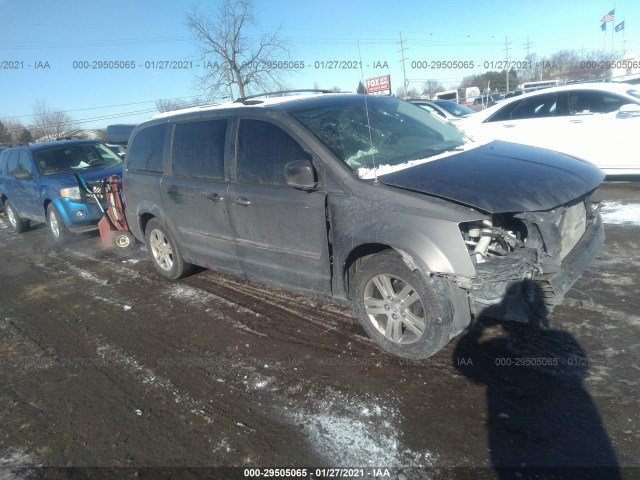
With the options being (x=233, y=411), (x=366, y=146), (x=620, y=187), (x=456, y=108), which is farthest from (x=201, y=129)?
(x=456, y=108)

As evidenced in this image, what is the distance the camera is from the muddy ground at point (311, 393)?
2457mm

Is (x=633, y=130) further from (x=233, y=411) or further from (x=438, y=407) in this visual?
(x=233, y=411)

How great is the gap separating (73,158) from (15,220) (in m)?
2.78

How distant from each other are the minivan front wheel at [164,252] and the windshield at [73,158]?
3.87m

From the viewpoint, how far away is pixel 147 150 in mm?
5332

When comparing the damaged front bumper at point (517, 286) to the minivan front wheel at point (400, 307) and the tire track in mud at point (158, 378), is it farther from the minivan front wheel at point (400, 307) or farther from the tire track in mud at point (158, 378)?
the tire track in mud at point (158, 378)

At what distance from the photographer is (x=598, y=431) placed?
2.43 m

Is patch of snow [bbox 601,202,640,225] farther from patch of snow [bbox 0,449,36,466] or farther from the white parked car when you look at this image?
patch of snow [bbox 0,449,36,466]

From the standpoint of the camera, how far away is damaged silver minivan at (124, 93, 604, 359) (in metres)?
2.93

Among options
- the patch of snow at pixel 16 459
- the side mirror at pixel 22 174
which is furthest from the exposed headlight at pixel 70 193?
the patch of snow at pixel 16 459

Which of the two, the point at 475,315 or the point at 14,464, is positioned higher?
the point at 475,315

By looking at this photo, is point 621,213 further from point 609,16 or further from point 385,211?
point 609,16

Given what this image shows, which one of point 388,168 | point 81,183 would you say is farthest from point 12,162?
point 388,168

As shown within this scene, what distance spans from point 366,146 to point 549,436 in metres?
2.33
